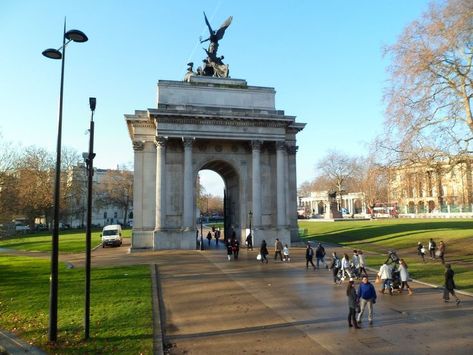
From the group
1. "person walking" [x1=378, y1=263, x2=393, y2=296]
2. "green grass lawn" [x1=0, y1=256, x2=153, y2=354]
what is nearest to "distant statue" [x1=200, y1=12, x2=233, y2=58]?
"green grass lawn" [x1=0, y1=256, x2=153, y2=354]

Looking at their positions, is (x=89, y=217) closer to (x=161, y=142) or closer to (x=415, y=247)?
(x=161, y=142)

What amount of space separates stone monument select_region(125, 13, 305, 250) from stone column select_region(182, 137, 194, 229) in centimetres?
9

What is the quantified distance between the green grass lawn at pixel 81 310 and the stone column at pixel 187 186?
14133 mm

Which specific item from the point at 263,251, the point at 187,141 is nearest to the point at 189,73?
the point at 187,141

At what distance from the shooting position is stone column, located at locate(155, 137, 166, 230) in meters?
34.7

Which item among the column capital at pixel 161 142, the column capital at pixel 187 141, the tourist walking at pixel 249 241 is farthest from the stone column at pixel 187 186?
the tourist walking at pixel 249 241

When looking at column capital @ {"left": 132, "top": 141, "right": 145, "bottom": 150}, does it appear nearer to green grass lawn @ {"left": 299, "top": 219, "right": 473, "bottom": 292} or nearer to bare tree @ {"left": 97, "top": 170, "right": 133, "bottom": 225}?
green grass lawn @ {"left": 299, "top": 219, "right": 473, "bottom": 292}

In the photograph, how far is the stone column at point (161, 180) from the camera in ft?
114

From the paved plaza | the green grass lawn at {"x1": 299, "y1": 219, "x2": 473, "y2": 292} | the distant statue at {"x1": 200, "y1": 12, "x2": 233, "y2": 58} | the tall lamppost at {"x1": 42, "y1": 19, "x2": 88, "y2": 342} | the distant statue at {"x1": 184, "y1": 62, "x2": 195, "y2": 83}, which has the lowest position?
the paved plaza

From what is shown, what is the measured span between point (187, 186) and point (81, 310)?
2314 centimetres

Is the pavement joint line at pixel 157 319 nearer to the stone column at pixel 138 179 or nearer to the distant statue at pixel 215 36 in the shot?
the stone column at pixel 138 179

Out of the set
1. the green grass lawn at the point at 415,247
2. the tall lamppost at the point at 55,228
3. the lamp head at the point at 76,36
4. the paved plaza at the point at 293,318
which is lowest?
the paved plaza at the point at 293,318

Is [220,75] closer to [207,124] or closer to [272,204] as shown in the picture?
[207,124]

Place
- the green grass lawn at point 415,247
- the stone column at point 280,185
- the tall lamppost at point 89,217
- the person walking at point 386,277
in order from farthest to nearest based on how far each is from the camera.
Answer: the stone column at point 280,185 → the green grass lawn at point 415,247 → the person walking at point 386,277 → the tall lamppost at point 89,217
